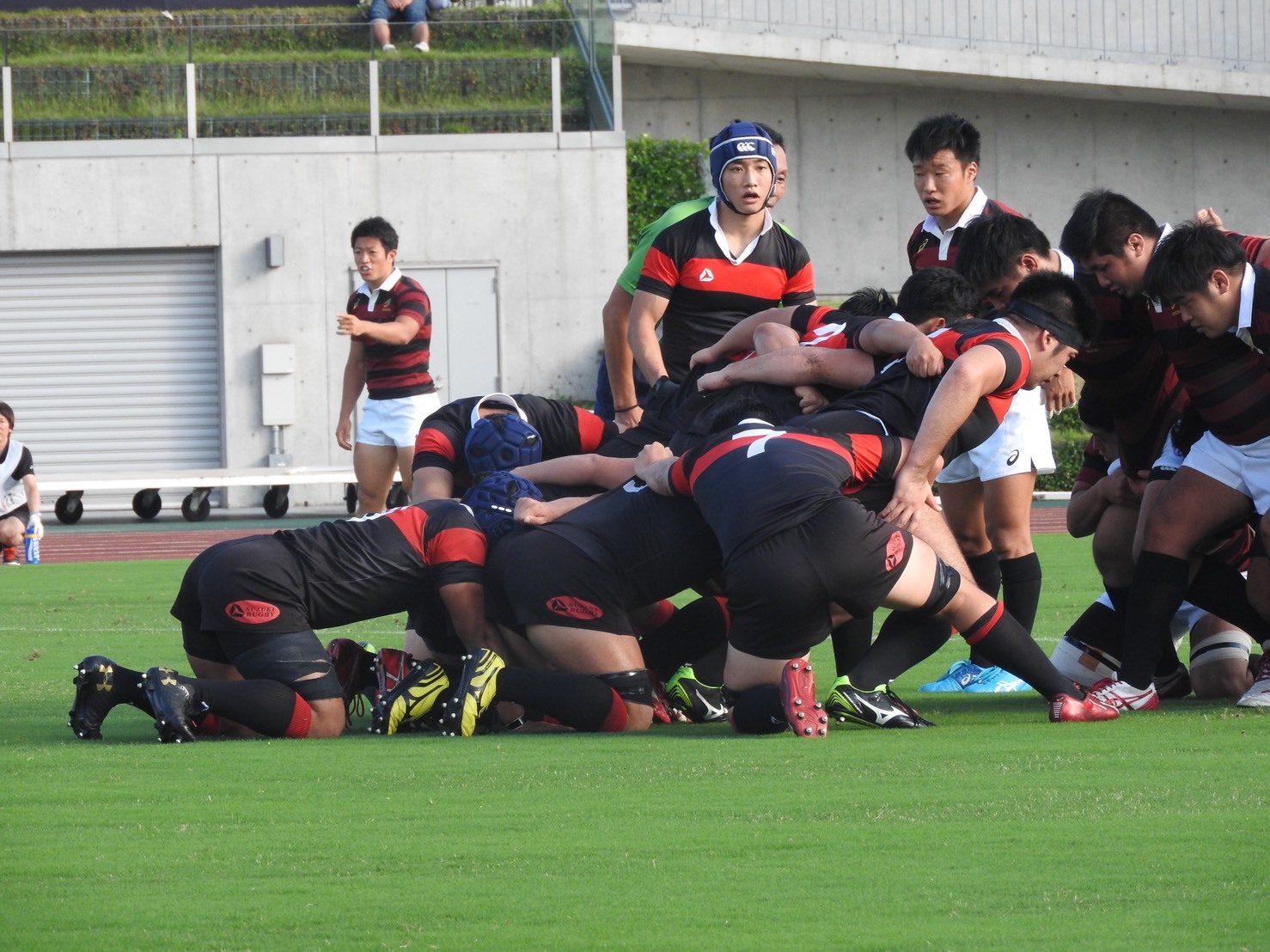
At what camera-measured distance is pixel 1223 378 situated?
5.08 meters

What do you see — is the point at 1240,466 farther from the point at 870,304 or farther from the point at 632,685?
the point at 632,685

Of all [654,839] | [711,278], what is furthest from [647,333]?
[654,839]

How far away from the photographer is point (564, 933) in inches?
107

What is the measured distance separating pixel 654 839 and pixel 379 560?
2.00 meters

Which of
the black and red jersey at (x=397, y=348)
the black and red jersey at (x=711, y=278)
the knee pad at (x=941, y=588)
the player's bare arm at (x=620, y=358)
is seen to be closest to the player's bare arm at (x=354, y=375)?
the black and red jersey at (x=397, y=348)

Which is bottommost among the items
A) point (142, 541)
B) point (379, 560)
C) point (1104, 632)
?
point (142, 541)

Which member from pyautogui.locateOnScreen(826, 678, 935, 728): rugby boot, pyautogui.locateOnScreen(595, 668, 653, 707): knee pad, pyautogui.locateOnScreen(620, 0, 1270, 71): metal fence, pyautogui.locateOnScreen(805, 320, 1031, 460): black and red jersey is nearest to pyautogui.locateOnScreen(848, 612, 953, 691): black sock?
pyautogui.locateOnScreen(826, 678, 935, 728): rugby boot

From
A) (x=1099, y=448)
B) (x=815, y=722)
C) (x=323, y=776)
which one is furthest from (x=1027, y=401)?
(x=323, y=776)

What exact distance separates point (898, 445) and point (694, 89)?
19.5 metres

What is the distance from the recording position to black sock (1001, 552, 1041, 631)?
250 inches

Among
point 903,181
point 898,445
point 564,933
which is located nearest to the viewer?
point 564,933

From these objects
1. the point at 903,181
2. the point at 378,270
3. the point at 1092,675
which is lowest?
the point at 1092,675

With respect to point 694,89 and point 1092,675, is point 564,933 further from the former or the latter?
point 694,89

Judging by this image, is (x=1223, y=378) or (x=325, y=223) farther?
(x=325, y=223)
